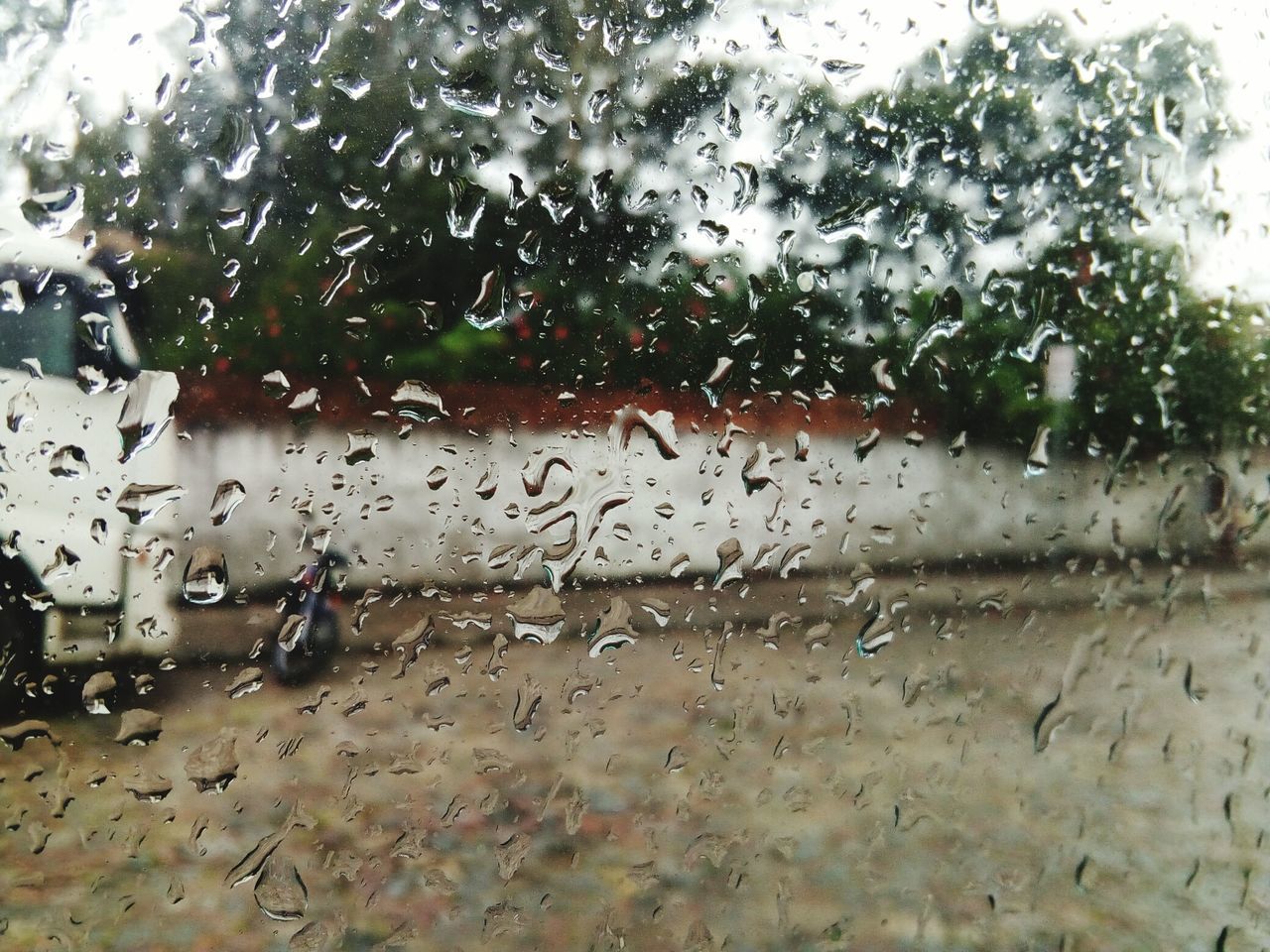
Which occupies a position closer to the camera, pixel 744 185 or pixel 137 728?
pixel 137 728

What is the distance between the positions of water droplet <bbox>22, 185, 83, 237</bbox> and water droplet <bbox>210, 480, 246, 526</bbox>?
33cm

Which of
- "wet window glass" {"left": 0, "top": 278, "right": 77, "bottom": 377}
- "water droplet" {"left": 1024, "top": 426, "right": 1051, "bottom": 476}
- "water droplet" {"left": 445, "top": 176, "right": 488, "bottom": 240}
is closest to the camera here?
"wet window glass" {"left": 0, "top": 278, "right": 77, "bottom": 377}

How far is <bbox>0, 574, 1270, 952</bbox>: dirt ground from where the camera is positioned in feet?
3.25

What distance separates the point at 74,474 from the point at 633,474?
640 millimetres

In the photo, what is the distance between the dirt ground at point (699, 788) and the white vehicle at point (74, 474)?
0.09 meters

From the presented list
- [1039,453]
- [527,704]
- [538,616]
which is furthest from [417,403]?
[1039,453]

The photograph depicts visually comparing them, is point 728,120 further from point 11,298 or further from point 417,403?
point 11,298

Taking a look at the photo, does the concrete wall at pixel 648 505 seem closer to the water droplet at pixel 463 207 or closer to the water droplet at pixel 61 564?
the water droplet at pixel 61 564

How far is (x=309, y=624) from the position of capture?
100 centimetres

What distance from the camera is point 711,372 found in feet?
3.57

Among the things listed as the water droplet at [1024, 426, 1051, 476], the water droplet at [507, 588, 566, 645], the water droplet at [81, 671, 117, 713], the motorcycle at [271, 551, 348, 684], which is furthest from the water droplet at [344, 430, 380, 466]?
the water droplet at [1024, 426, 1051, 476]

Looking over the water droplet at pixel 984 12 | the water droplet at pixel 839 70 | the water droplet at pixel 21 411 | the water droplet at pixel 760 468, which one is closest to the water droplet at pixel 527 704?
the water droplet at pixel 760 468

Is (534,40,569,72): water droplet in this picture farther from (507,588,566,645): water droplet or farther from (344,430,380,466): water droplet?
(507,588,566,645): water droplet

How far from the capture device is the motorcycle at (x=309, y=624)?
39.1 inches
